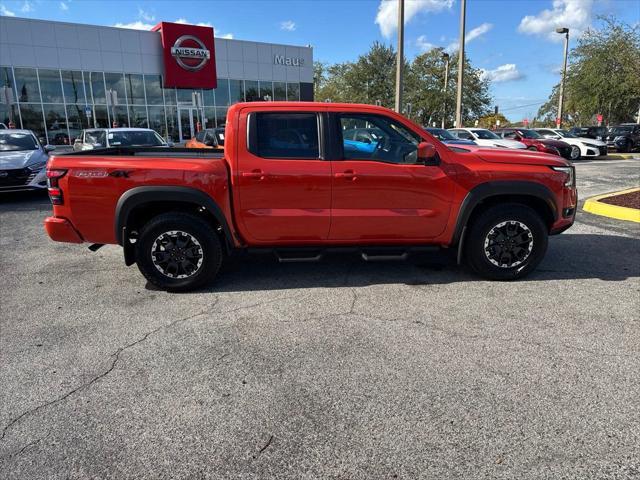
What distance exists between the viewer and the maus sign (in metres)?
30.4

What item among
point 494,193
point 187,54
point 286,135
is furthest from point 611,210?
point 187,54

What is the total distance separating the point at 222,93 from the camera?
111 feet

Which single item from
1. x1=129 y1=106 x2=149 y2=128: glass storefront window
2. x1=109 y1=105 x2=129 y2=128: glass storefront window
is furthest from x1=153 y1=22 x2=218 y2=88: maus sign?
x1=109 y1=105 x2=129 y2=128: glass storefront window

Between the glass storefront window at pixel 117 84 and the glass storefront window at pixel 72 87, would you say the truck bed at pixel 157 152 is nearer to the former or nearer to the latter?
the glass storefront window at pixel 72 87

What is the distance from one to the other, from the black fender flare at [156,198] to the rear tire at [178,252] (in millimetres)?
196

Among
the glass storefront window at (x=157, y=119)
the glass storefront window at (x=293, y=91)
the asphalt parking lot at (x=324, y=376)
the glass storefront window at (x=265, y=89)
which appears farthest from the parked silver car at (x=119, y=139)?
the glass storefront window at (x=293, y=91)

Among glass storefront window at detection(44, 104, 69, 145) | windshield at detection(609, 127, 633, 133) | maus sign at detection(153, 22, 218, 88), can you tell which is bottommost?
windshield at detection(609, 127, 633, 133)

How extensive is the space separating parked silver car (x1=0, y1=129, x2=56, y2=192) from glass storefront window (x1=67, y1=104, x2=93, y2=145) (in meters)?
19.4

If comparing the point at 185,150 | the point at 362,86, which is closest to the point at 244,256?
the point at 185,150

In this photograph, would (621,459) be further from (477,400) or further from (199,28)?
(199,28)

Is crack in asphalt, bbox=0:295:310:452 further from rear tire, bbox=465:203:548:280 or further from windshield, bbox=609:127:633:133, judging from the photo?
windshield, bbox=609:127:633:133

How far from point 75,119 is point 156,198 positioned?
93.7 ft

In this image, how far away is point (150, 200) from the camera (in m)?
4.52

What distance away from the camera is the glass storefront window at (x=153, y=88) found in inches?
1216
